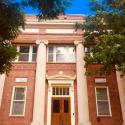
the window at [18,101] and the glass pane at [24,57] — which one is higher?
the glass pane at [24,57]

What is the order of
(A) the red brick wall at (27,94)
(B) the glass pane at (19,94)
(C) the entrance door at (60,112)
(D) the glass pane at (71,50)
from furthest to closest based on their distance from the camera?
(D) the glass pane at (71,50) < (B) the glass pane at (19,94) < (C) the entrance door at (60,112) < (A) the red brick wall at (27,94)

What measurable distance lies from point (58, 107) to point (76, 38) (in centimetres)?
528

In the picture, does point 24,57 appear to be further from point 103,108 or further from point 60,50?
point 103,108

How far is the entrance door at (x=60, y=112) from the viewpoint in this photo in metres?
15.5

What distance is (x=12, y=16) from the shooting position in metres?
8.52

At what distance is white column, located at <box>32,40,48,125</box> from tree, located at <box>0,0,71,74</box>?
6.31 m

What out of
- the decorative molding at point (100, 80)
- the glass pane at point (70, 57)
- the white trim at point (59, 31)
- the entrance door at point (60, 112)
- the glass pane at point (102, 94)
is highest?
the white trim at point (59, 31)

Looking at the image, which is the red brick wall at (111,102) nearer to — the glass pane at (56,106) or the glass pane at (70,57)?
the glass pane at (70,57)

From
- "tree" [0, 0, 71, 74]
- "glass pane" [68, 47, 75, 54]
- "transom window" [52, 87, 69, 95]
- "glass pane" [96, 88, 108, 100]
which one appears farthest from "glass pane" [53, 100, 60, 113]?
"tree" [0, 0, 71, 74]

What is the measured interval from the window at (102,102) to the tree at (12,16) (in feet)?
26.7

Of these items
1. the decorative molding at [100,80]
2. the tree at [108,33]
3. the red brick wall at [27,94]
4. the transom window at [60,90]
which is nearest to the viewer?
the tree at [108,33]

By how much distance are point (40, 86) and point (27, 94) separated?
3.28 ft

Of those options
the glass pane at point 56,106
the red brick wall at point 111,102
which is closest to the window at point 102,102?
the red brick wall at point 111,102

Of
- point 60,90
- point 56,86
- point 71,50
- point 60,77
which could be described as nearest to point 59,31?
point 71,50
